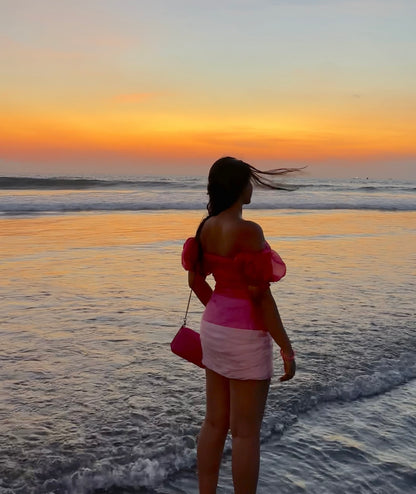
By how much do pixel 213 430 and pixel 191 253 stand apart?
0.95 m

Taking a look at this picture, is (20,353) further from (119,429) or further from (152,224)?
(152,224)

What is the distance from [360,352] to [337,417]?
155cm

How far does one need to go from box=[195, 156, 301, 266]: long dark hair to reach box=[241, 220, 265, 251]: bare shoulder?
0.64 ft

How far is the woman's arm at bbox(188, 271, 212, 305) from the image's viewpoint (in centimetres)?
321

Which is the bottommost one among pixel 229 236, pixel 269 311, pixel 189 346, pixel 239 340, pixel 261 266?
pixel 189 346

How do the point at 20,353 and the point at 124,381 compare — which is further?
the point at 20,353

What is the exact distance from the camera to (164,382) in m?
5.20

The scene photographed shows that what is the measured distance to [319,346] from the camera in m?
6.29

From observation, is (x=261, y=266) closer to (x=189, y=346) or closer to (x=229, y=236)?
(x=229, y=236)

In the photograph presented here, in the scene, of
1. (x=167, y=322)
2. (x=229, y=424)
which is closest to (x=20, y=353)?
(x=167, y=322)

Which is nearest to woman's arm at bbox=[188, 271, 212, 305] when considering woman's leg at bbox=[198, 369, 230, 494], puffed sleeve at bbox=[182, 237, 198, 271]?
puffed sleeve at bbox=[182, 237, 198, 271]

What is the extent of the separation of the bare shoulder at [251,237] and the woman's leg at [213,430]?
74 cm

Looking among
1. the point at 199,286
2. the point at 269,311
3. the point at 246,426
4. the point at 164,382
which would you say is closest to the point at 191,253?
the point at 199,286

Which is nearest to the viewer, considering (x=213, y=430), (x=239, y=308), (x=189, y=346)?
(x=239, y=308)
